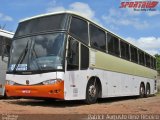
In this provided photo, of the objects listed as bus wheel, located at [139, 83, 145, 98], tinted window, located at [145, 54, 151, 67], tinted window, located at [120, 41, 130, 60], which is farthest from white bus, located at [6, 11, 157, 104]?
tinted window, located at [145, 54, 151, 67]

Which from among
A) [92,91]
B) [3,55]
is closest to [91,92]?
[92,91]

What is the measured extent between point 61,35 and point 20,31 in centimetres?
209

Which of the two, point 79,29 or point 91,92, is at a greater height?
point 79,29

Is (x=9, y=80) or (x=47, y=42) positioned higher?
(x=47, y=42)

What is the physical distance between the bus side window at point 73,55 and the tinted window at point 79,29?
367mm

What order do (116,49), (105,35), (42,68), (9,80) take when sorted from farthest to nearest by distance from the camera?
1. (116,49)
2. (105,35)
3. (9,80)
4. (42,68)

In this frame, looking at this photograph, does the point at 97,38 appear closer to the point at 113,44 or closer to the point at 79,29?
the point at 79,29

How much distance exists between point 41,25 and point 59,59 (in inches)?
74.9

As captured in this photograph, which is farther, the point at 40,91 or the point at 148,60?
the point at 148,60

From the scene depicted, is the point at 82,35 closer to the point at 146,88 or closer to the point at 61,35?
the point at 61,35

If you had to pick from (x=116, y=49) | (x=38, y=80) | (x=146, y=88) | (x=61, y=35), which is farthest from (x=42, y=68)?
(x=146, y=88)

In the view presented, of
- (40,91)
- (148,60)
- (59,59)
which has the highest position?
(148,60)

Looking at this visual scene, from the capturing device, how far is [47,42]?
42.4 ft

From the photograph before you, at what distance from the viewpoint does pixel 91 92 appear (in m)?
14.4
